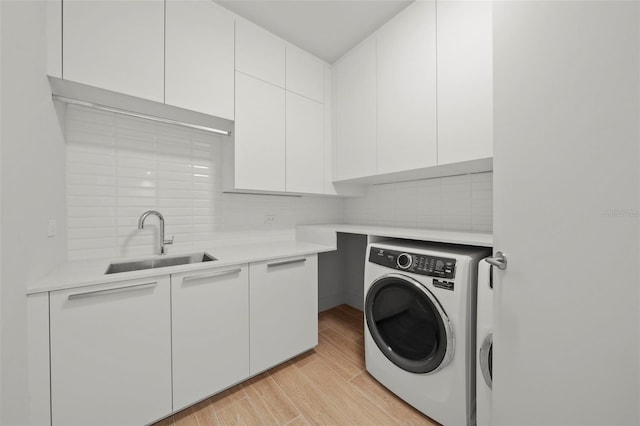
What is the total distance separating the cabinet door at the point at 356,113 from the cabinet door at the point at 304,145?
0.18 metres

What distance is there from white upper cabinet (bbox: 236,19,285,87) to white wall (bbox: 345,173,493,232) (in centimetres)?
142

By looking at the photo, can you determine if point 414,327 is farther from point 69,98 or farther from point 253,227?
point 69,98

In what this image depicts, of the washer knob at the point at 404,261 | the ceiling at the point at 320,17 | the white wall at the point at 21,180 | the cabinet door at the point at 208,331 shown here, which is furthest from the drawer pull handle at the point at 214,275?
the ceiling at the point at 320,17

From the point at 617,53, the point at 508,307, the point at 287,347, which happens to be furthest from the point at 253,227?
Result: the point at 617,53

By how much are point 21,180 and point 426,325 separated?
195 cm

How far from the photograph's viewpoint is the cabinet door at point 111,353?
1015 millimetres

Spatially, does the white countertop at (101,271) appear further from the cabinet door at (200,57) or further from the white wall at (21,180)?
the cabinet door at (200,57)

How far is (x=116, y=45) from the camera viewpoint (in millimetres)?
1288

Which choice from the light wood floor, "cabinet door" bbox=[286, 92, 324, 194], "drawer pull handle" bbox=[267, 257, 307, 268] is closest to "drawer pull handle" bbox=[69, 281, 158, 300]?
"drawer pull handle" bbox=[267, 257, 307, 268]

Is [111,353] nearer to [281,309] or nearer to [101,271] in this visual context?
[101,271]

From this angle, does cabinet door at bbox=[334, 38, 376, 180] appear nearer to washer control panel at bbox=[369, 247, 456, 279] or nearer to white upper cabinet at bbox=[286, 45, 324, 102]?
white upper cabinet at bbox=[286, 45, 324, 102]

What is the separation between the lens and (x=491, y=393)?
1056 millimetres

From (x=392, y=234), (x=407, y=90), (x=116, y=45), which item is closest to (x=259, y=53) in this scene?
(x=116, y=45)

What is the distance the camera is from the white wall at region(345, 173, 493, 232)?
5.71ft
